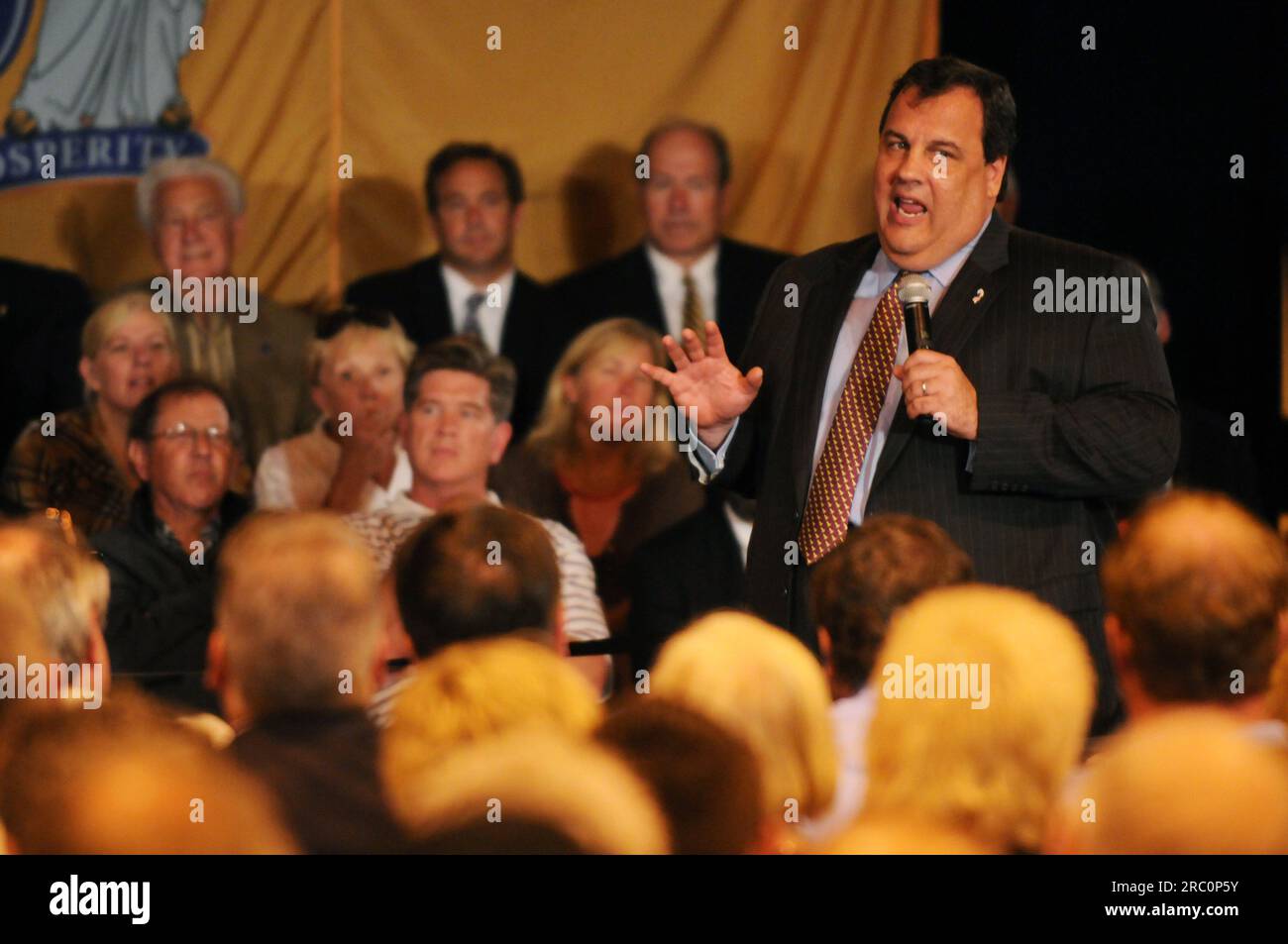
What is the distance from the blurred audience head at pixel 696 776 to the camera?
1655 mm

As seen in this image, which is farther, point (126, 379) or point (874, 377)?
point (126, 379)

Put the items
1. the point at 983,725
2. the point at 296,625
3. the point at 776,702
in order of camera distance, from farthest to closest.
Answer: the point at 296,625, the point at 776,702, the point at 983,725

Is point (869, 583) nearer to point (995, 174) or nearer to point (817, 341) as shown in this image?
point (817, 341)

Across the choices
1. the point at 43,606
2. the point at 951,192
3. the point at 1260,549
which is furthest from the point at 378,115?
the point at 1260,549

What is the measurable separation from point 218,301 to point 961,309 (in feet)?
9.54

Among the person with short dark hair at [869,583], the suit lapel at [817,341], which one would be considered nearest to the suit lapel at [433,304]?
the suit lapel at [817,341]

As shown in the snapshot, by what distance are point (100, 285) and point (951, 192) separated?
10.3 ft

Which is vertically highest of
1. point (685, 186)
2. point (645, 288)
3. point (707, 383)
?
point (685, 186)

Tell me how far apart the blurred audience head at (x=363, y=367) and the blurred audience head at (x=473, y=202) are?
306 millimetres

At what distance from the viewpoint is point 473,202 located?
17.7 ft

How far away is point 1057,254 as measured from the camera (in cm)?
311

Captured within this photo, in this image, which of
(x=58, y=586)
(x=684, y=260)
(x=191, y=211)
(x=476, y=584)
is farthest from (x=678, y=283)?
(x=58, y=586)

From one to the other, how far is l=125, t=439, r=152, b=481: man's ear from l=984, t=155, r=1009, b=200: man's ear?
7.96 feet
